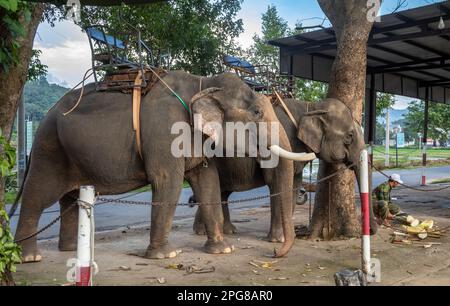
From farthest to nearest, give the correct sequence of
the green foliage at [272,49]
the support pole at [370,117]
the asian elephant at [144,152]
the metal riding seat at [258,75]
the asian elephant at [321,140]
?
the green foliage at [272,49] → the support pole at [370,117] → the metal riding seat at [258,75] → the asian elephant at [321,140] → the asian elephant at [144,152]

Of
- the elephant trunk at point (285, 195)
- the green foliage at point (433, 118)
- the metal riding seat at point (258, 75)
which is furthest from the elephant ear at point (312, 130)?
the green foliage at point (433, 118)

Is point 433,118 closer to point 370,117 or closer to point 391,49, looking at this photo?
point 370,117

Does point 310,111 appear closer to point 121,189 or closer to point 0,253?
point 121,189

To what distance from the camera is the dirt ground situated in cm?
529

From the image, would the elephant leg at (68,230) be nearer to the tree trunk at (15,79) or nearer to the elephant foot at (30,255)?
the elephant foot at (30,255)

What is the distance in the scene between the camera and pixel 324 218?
7.94 metres

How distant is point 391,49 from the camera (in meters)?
12.1

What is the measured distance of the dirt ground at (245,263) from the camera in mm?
5293

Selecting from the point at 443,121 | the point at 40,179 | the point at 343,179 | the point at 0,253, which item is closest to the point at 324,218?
the point at 343,179

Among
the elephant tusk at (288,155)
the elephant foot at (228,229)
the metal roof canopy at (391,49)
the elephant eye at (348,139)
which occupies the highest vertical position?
the metal roof canopy at (391,49)

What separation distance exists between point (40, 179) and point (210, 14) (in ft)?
37.0

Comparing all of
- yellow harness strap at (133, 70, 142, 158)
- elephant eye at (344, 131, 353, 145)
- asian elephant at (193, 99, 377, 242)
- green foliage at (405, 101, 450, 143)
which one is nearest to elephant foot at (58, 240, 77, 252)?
yellow harness strap at (133, 70, 142, 158)

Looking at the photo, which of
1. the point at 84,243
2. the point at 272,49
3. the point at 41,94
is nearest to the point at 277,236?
the point at 84,243

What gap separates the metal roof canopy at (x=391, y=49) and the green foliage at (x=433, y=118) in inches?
1137
